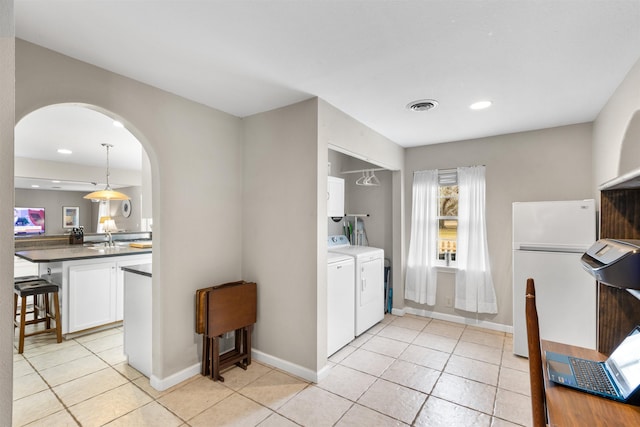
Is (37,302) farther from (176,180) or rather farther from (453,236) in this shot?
(453,236)

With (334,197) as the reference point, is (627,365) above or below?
below

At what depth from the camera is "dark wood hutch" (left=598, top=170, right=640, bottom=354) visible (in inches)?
54.5

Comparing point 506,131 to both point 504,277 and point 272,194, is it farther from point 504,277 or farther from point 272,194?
point 272,194

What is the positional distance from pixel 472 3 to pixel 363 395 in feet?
8.72

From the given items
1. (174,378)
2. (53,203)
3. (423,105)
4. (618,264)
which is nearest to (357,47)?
(423,105)

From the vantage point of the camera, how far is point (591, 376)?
4.25 ft

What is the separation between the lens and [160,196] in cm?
240

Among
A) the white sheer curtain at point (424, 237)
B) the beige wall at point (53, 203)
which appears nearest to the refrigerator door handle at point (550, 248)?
the white sheer curtain at point (424, 237)

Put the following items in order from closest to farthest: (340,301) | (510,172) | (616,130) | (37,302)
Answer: (616,130) → (340,301) → (510,172) → (37,302)

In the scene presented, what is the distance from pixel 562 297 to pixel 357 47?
2895mm

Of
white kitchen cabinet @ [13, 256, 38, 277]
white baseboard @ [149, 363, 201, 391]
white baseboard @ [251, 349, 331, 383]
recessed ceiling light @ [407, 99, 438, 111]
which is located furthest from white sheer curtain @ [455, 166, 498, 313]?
white kitchen cabinet @ [13, 256, 38, 277]

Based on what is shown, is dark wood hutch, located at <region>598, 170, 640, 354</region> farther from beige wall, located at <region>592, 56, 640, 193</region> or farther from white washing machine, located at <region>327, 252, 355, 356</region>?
white washing machine, located at <region>327, 252, 355, 356</region>

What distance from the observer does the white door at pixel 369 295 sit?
3496 millimetres

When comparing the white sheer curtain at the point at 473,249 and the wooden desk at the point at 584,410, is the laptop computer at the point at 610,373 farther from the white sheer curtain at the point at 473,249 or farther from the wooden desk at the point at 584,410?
the white sheer curtain at the point at 473,249
